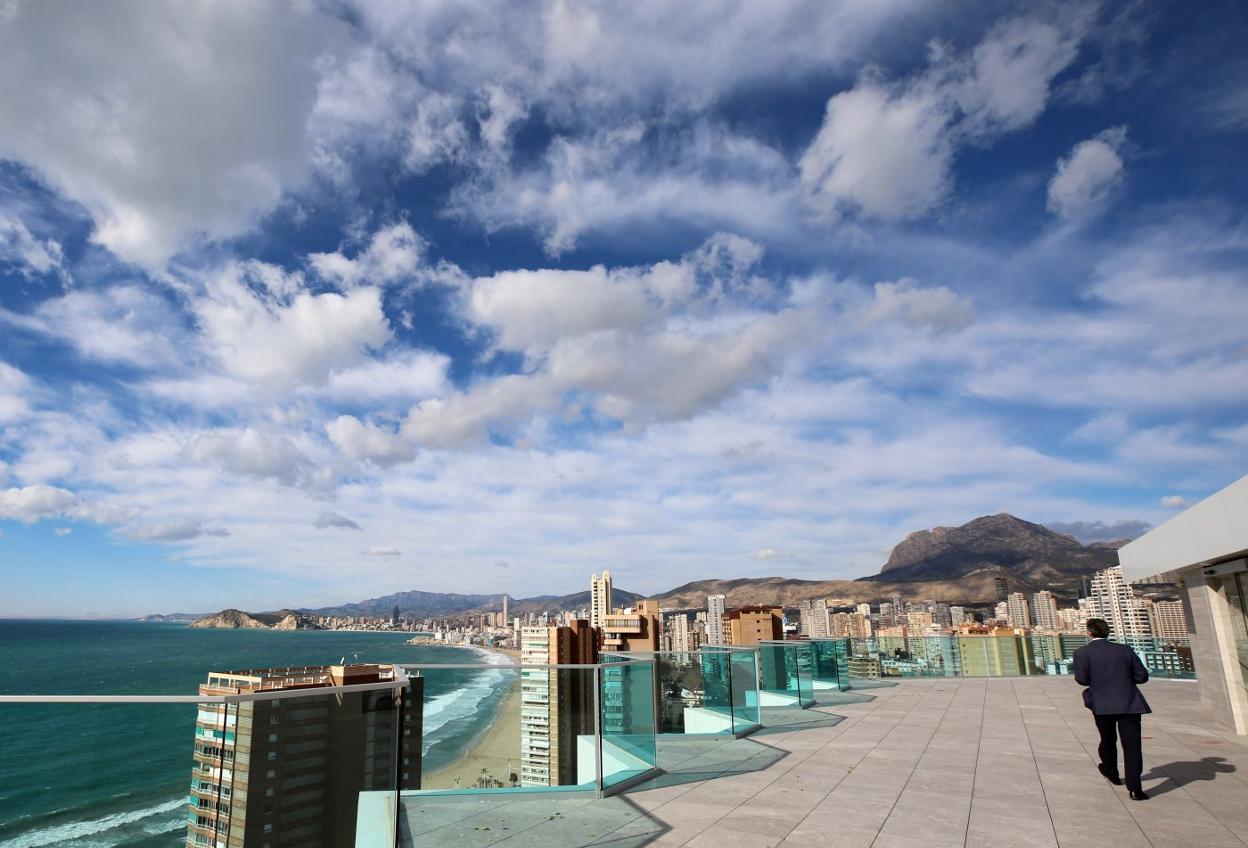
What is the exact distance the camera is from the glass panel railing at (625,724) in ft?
18.6

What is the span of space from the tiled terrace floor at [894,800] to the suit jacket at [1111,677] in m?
0.71

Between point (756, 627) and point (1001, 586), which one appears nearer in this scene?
point (756, 627)

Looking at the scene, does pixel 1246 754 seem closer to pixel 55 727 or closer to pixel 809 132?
pixel 55 727

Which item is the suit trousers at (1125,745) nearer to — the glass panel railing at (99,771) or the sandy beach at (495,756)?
the sandy beach at (495,756)

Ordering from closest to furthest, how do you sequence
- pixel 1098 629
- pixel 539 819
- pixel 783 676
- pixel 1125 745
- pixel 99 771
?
pixel 99 771
pixel 539 819
pixel 1125 745
pixel 1098 629
pixel 783 676

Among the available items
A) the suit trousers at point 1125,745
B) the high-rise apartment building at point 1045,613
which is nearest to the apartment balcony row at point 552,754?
the suit trousers at point 1125,745

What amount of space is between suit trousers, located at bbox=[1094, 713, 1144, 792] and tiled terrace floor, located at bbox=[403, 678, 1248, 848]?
0.61 feet

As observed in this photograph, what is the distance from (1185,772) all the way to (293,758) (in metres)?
7.79

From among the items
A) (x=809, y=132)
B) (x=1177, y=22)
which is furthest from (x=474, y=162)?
(x=1177, y=22)

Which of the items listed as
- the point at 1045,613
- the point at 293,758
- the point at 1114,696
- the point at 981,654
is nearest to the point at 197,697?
the point at 293,758

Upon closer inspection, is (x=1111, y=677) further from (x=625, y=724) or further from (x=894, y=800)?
(x=625, y=724)

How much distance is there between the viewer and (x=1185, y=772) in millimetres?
6129

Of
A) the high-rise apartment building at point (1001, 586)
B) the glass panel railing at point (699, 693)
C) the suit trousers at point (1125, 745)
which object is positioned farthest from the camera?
the high-rise apartment building at point (1001, 586)

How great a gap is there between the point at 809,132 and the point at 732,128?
218 centimetres
